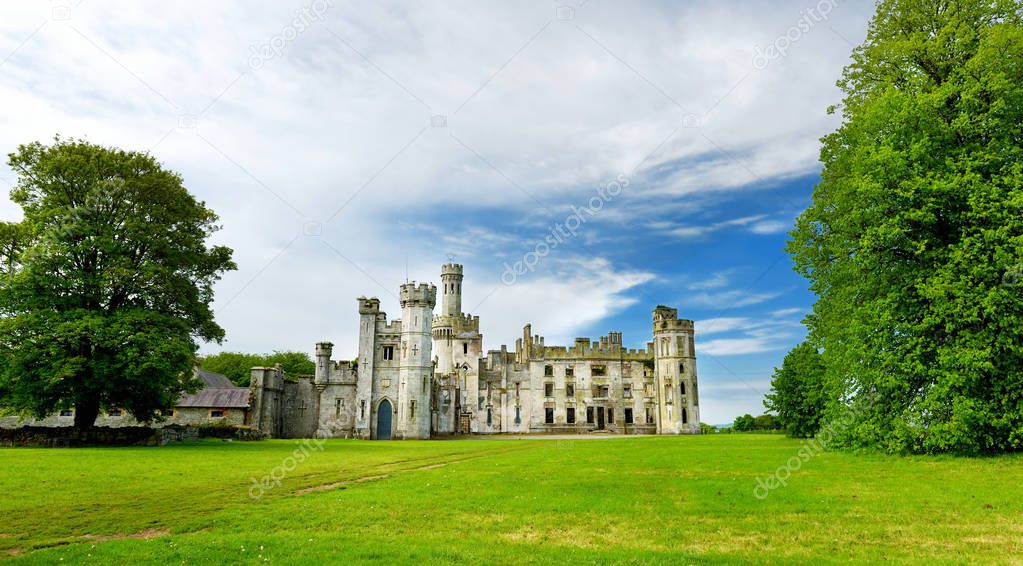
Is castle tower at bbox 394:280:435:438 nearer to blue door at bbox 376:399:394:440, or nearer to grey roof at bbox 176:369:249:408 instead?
blue door at bbox 376:399:394:440

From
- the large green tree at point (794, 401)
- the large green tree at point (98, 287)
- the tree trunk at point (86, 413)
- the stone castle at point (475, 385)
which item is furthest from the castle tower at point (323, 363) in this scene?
the large green tree at point (794, 401)

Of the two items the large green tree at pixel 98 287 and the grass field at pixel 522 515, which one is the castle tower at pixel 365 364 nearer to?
the large green tree at pixel 98 287

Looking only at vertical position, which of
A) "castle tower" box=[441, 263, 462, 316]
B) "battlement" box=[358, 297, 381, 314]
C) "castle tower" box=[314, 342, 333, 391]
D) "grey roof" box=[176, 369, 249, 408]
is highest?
"castle tower" box=[441, 263, 462, 316]

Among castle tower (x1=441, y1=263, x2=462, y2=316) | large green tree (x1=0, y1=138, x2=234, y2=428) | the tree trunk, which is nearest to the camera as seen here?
large green tree (x1=0, y1=138, x2=234, y2=428)

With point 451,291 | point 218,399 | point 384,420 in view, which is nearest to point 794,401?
point 384,420

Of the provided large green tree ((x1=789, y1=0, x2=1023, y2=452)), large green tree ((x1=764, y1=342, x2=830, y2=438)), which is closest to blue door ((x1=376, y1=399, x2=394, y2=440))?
large green tree ((x1=764, y1=342, x2=830, y2=438))

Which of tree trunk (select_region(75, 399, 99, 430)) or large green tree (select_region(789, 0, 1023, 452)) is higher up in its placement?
large green tree (select_region(789, 0, 1023, 452))

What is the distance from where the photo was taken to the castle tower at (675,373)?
212ft

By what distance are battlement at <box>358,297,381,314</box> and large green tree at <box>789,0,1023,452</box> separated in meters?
42.3

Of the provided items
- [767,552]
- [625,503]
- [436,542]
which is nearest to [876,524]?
[767,552]

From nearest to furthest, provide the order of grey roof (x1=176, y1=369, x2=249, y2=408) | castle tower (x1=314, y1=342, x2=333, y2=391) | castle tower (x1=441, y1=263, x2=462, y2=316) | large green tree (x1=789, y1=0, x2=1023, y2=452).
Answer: large green tree (x1=789, y1=0, x2=1023, y2=452)
grey roof (x1=176, y1=369, x2=249, y2=408)
castle tower (x1=314, y1=342, x2=333, y2=391)
castle tower (x1=441, y1=263, x2=462, y2=316)

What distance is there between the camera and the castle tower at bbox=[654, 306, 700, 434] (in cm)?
6475

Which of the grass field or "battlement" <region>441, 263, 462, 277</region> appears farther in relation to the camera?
"battlement" <region>441, 263, 462, 277</region>

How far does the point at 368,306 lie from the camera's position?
58.0 metres
